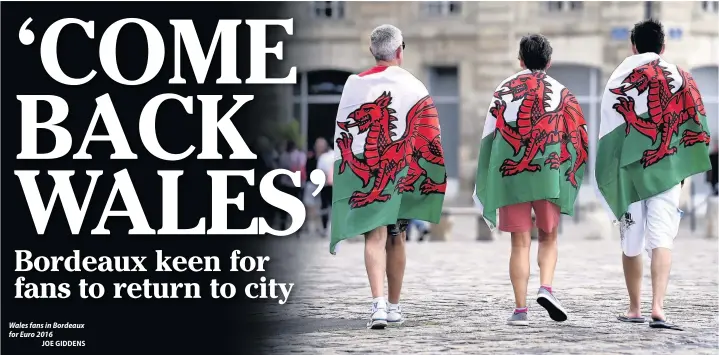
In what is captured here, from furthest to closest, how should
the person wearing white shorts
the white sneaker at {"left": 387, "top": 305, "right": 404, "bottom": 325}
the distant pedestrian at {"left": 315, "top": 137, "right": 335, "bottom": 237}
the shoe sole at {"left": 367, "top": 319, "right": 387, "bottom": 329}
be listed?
the distant pedestrian at {"left": 315, "top": 137, "right": 335, "bottom": 237}
the white sneaker at {"left": 387, "top": 305, "right": 404, "bottom": 325}
the person wearing white shorts
the shoe sole at {"left": 367, "top": 319, "right": 387, "bottom": 329}

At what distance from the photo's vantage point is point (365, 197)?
933 centimetres

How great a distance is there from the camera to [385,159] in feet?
30.6

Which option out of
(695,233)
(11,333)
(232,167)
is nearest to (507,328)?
(232,167)

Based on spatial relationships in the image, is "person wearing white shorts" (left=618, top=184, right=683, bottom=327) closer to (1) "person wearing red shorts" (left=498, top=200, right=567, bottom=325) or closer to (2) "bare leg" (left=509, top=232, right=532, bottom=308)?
(1) "person wearing red shorts" (left=498, top=200, right=567, bottom=325)

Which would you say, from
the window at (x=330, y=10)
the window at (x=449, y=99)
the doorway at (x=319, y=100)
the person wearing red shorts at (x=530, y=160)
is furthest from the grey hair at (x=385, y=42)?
the window at (x=330, y=10)

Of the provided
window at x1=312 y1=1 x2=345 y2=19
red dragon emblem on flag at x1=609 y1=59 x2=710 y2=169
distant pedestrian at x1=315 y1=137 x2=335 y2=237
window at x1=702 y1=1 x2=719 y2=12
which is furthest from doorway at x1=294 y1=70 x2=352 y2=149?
red dragon emblem on flag at x1=609 y1=59 x2=710 y2=169

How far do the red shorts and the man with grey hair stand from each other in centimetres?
39

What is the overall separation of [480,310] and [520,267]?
1.06 meters

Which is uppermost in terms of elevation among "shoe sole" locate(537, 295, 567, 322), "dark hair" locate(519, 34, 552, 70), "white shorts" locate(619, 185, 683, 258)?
"dark hair" locate(519, 34, 552, 70)

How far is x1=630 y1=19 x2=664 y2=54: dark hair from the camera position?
935cm

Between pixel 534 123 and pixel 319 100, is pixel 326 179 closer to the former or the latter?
pixel 319 100

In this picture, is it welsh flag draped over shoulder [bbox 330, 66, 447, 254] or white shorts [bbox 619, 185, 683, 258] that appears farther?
welsh flag draped over shoulder [bbox 330, 66, 447, 254]

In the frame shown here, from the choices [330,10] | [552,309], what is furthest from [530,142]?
[330,10]

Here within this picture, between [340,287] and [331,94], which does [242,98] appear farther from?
[331,94]
